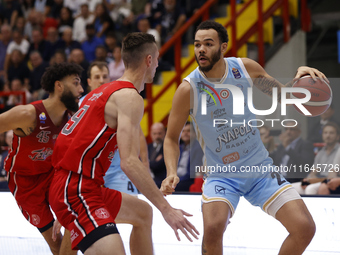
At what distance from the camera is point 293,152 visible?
20.6 ft

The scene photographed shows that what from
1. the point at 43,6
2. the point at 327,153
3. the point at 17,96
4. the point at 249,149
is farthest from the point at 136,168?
the point at 43,6

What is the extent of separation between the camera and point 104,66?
530 cm

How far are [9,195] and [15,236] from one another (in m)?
0.51

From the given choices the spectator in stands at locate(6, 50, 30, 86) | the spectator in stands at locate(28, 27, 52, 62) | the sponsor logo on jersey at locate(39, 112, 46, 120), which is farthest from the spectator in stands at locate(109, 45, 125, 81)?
the sponsor logo on jersey at locate(39, 112, 46, 120)

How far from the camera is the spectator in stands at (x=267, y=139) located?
21.4 feet

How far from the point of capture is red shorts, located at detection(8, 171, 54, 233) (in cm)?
432

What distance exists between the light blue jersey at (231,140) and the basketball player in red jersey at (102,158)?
0.66 m

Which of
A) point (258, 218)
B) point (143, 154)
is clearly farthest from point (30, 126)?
point (258, 218)

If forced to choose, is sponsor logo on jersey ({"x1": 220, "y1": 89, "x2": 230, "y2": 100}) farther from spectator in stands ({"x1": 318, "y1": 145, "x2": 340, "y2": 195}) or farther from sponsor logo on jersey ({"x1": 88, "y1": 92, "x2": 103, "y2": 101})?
spectator in stands ({"x1": 318, "y1": 145, "x2": 340, "y2": 195})

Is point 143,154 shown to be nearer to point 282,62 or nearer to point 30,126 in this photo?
point 30,126

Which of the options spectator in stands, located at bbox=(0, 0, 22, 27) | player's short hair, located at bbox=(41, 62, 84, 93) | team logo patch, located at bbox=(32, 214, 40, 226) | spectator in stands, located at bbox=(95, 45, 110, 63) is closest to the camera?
team logo patch, located at bbox=(32, 214, 40, 226)

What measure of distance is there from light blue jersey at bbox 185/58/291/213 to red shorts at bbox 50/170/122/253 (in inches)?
36.1

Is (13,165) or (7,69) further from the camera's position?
(7,69)

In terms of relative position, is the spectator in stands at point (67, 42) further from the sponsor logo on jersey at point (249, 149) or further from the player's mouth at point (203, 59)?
the sponsor logo on jersey at point (249, 149)
